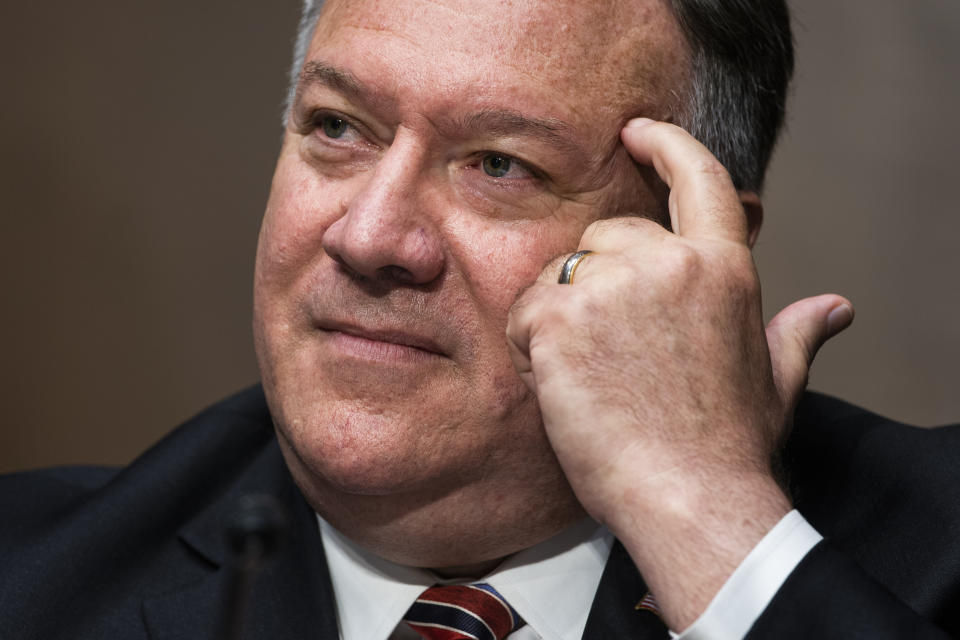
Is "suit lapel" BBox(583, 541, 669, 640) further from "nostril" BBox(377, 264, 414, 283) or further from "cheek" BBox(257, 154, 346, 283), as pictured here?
"cheek" BBox(257, 154, 346, 283)

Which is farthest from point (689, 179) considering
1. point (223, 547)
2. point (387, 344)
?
point (223, 547)

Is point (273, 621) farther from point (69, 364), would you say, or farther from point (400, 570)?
point (69, 364)

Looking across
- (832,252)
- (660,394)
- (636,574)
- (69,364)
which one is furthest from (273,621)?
(832,252)

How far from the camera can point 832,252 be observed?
3.27 meters

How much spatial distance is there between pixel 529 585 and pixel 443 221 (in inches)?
25.0

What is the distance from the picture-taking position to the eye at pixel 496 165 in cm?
167

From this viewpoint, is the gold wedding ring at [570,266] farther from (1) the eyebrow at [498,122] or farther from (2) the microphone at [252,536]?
(2) the microphone at [252,536]

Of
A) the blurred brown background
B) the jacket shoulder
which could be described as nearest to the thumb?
the jacket shoulder

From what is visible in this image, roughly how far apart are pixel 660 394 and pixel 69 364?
256 centimetres

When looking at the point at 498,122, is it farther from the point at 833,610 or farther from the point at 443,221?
the point at 833,610

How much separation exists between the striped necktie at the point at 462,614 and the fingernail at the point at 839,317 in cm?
70

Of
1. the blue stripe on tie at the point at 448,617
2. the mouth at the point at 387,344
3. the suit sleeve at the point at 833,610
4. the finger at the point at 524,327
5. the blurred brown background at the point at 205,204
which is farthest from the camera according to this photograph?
the blurred brown background at the point at 205,204

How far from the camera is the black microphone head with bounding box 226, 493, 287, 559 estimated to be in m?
0.88

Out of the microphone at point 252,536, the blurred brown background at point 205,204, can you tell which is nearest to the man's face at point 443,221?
the microphone at point 252,536
